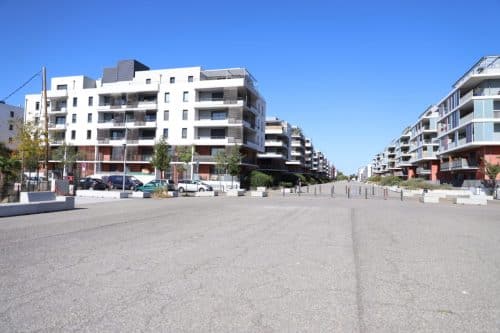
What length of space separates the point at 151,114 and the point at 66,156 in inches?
566

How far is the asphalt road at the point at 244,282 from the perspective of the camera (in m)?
4.23

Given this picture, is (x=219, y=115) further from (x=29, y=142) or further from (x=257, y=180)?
(x=29, y=142)

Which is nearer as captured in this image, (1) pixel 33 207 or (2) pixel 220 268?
(2) pixel 220 268

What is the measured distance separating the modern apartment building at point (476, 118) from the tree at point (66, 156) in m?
54.8

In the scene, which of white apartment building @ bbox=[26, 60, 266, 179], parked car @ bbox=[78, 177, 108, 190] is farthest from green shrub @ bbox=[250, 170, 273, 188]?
parked car @ bbox=[78, 177, 108, 190]

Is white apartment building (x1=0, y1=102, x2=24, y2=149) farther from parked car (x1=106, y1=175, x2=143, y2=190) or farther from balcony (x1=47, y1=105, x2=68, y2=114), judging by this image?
parked car (x1=106, y1=175, x2=143, y2=190)

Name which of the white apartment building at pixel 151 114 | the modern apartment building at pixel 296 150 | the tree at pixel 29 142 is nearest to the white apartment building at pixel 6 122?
the white apartment building at pixel 151 114

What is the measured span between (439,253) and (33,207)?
1540 centimetres

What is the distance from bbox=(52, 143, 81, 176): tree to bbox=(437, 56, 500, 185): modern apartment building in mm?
54783

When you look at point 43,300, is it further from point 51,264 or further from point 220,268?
point 220,268

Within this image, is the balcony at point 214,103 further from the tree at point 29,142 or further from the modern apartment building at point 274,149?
the tree at point 29,142

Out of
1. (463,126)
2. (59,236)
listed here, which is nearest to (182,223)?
(59,236)

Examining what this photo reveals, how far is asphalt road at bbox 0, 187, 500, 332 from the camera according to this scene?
4.23 m

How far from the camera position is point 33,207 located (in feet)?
52.3
